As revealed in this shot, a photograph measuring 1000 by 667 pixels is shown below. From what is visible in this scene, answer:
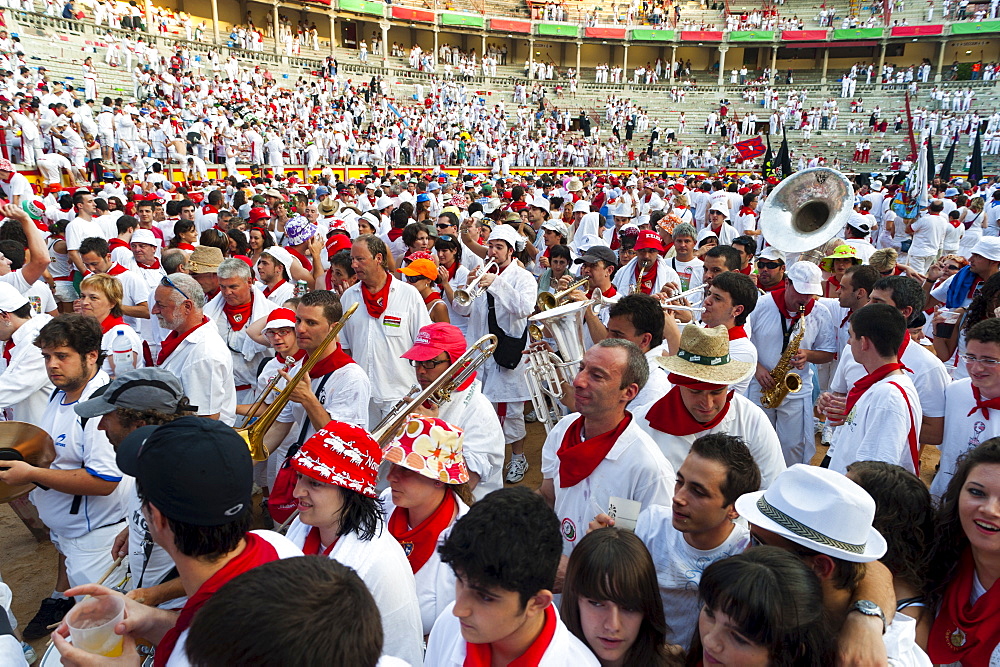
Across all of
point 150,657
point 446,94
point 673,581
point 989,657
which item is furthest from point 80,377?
point 446,94

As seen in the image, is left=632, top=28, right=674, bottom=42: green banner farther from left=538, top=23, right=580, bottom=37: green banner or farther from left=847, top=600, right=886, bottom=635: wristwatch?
left=847, top=600, right=886, bottom=635: wristwatch

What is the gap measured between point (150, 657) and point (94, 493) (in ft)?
4.59

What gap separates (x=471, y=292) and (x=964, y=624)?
16.3 feet

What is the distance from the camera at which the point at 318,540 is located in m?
2.86

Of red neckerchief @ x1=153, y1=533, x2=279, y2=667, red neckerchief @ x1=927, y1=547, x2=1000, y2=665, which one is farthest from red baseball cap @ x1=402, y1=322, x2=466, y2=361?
red neckerchief @ x1=927, y1=547, x2=1000, y2=665

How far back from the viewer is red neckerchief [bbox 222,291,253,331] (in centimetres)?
614

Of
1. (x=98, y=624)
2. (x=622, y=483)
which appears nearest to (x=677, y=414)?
(x=622, y=483)

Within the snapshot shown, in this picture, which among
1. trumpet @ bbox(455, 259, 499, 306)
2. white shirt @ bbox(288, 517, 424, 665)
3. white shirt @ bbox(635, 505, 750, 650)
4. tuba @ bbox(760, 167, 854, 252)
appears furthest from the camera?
tuba @ bbox(760, 167, 854, 252)

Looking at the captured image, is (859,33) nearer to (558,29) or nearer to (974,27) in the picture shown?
(974,27)

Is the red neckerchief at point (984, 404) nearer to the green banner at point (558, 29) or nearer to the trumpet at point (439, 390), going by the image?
the trumpet at point (439, 390)

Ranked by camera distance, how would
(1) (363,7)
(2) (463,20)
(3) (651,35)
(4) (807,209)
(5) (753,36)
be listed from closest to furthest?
(4) (807,209) < (1) (363,7) < (2) (463,20) < (5) (753,36) < (3) (651,35)

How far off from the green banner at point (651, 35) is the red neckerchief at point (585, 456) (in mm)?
61390

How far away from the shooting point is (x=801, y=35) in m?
55.3

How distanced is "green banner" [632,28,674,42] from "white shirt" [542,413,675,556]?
202 ft
